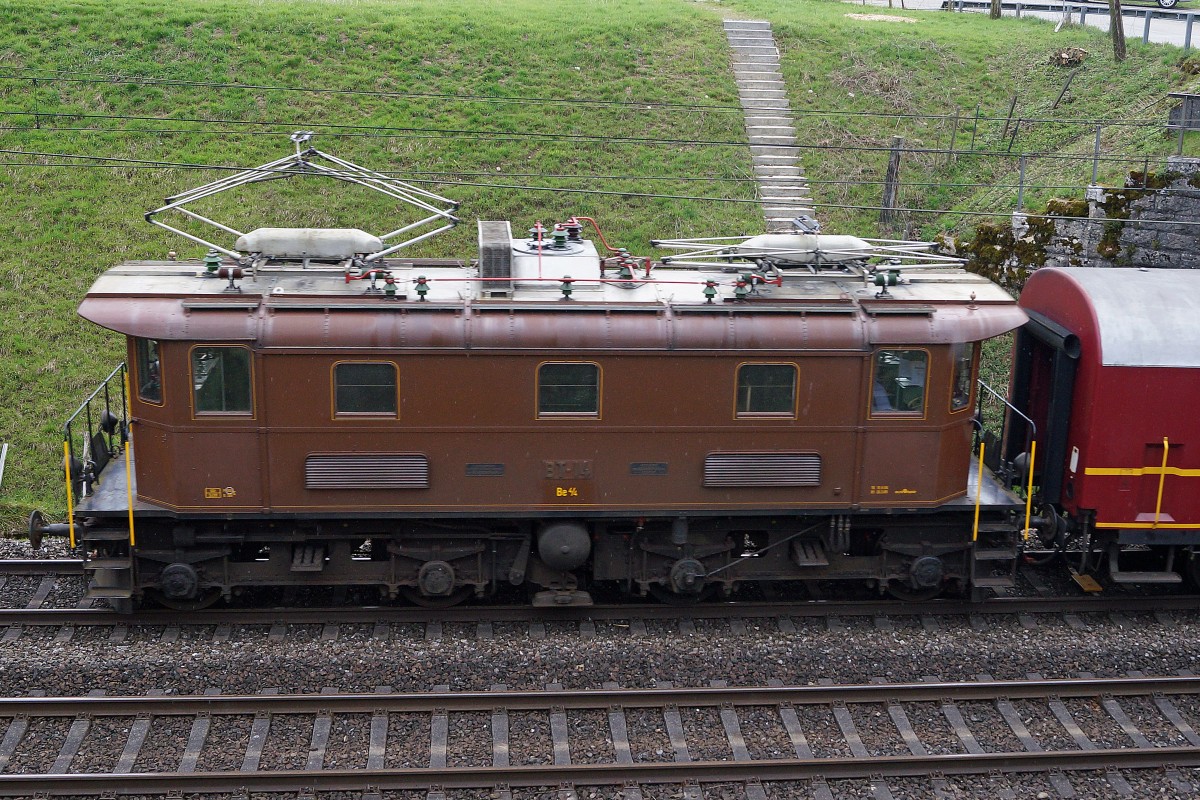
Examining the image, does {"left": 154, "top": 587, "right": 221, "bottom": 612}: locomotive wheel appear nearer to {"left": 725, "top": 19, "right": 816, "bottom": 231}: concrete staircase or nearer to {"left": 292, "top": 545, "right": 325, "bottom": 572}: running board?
{"left": 292, "top": 545, "right": 325, "bottom": 572}: running board

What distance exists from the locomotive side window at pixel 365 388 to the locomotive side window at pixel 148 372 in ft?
6.04

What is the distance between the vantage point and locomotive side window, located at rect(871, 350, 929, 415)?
472 inches

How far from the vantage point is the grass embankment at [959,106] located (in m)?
23.2

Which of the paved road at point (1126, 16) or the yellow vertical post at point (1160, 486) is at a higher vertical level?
the paved road at point (1126, 16)

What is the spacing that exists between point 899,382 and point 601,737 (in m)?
4.93

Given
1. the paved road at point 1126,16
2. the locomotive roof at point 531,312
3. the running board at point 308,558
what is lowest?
the running board at point 308,558

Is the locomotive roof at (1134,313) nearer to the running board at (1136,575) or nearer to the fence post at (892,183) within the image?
the running board at (1136,575)

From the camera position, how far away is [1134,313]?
41.3ft

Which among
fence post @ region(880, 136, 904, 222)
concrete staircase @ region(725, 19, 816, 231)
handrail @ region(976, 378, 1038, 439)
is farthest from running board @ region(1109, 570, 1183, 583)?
fence post @ region(880, 136, 904, 222)

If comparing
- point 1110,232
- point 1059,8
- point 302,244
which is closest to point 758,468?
point 302,244

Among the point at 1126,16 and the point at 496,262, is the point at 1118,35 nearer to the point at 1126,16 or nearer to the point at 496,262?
the point at 1126,16

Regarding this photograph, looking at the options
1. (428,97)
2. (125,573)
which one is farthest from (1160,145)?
(125,573)

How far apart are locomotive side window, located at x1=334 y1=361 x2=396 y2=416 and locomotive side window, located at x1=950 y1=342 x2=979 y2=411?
601cm

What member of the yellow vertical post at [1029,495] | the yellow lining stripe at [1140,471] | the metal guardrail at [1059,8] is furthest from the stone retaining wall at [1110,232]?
the metal guardrail at [1059,8]
